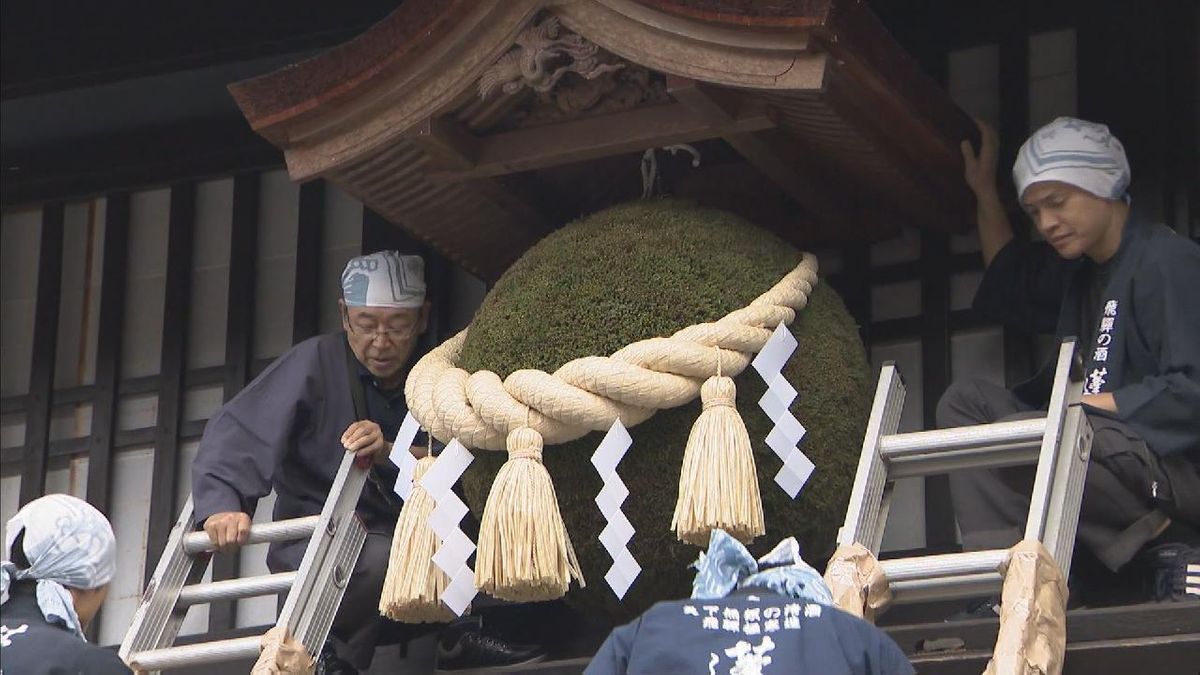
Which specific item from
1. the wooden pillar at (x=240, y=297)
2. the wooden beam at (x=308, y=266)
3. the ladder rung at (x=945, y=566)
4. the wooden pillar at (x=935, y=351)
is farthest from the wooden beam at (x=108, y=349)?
the ladder rung at (x=945, y=566)

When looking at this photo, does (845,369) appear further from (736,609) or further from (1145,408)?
(736,609)

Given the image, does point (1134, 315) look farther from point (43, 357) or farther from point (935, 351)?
point (43, 357)

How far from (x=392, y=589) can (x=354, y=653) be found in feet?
1.38

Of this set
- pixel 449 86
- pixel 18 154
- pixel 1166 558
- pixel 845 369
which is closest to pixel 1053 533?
pixel 1166 558

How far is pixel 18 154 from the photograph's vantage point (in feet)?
19.5

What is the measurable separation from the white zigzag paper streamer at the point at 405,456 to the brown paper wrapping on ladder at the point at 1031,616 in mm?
1212

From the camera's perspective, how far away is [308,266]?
18.2ft

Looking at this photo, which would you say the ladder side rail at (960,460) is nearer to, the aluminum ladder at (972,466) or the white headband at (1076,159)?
the aluminum ladder at (972,466)

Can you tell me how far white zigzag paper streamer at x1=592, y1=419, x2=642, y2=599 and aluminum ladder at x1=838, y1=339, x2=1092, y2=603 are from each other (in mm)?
381

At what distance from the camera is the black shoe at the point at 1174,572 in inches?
158

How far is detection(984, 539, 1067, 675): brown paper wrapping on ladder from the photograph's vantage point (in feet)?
11.9

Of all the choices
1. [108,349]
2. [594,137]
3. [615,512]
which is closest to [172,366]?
[108,349]

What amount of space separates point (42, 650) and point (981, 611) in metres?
1.61

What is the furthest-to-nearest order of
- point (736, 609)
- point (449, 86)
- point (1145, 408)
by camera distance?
point (449, 86)
point (1145, 408)
point (736, 609)
